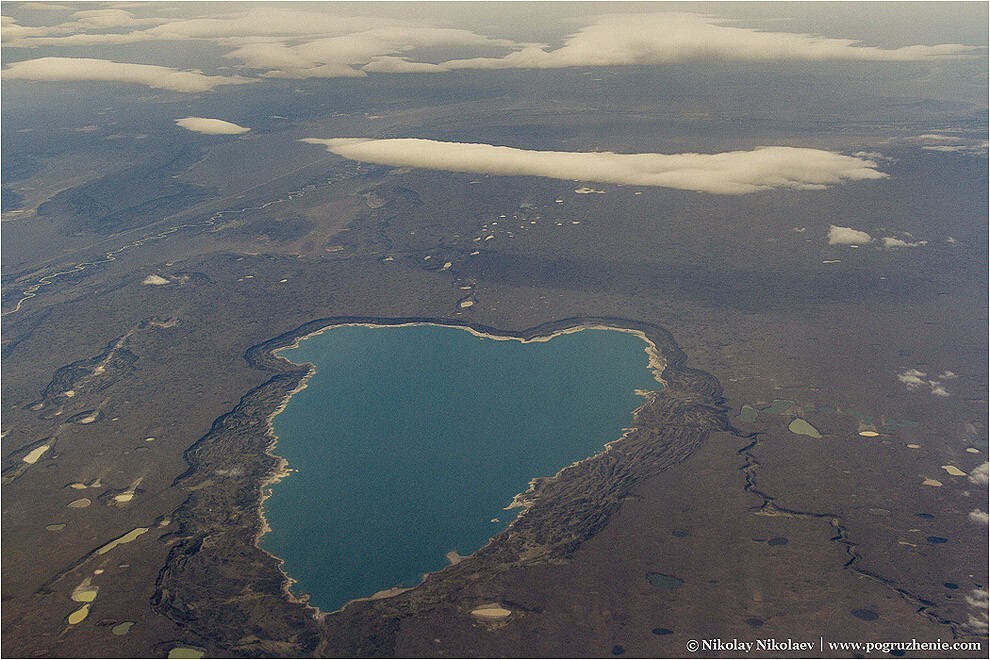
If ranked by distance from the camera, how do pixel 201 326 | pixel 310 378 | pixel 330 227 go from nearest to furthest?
pixel 310 378 < pixel 201 326 < pixel 330 227

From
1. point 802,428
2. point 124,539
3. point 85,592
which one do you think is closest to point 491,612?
point 85,592

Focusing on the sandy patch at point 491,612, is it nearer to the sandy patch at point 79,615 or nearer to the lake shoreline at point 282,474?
the lake shoreline at point 282,474

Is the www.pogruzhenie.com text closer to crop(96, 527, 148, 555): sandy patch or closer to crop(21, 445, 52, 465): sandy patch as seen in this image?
crop(96, 527, 148, 555): sandy patch

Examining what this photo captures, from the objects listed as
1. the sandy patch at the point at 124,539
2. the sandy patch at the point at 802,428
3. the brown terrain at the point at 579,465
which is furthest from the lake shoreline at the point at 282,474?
the sandy patch at the point at 802,428

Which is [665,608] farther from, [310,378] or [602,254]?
[602,254]

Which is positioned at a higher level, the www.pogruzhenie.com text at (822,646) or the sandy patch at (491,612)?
the sandy patch at (491,612)

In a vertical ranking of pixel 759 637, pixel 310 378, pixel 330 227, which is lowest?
pixel 759 637

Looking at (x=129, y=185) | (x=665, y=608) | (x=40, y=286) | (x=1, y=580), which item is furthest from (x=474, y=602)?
(x=129, y=185)

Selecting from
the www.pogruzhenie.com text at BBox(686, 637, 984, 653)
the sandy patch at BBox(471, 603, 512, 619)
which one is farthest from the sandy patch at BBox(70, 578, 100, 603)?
the www.pogruzhenie.com text at BBox(686, 637, 984, 653)
